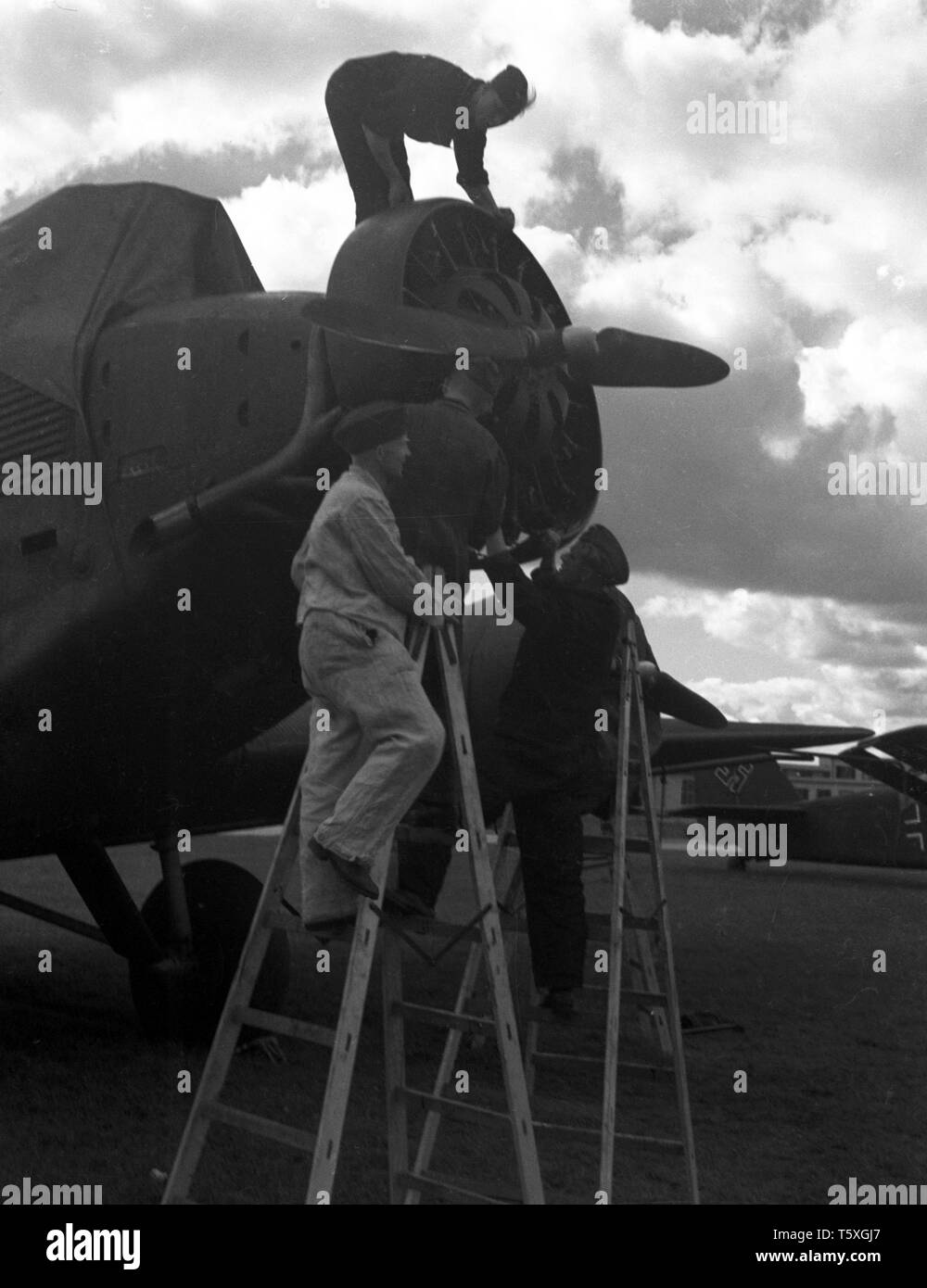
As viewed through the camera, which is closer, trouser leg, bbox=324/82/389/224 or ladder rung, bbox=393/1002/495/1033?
ladder rung, bbox=393/1002/495/1033

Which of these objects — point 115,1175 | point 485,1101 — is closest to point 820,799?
point 485,1101

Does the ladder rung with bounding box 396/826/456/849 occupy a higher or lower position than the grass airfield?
higher

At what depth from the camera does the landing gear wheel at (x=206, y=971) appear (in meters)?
5.38

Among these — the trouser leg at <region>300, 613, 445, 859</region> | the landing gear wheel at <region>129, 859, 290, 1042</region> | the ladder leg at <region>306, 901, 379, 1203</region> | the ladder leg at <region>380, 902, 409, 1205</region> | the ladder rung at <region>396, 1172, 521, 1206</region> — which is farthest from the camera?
the landing gear wheel at <region>129, 859, 290, 1042</region>

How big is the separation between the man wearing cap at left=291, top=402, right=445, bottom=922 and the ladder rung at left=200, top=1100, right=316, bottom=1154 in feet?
1.39

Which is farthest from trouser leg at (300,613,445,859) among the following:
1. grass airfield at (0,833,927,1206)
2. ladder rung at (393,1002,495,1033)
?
grass airfield at (0,833,927,1206)

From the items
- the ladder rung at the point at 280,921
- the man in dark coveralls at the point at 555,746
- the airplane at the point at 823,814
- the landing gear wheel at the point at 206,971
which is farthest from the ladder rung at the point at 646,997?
the airplane at the point at 823,814

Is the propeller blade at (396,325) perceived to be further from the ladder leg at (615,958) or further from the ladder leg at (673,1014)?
the ladder leg at (673,1014)

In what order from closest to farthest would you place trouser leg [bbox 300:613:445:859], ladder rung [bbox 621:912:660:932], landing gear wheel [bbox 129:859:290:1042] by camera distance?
trouser leg [bbox 300:613:445:859], ladder rung [bbox 621:912:660:932], landing gear wheel [bbox 129:859:290:1042]

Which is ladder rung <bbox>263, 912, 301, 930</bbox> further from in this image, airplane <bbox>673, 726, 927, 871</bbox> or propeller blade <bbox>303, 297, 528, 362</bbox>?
airplane <bbox>673, 726, 927, 871</bbox>

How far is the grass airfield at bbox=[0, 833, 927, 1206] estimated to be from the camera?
3.71 meters

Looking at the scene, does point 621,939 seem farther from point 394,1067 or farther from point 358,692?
point 358,692
